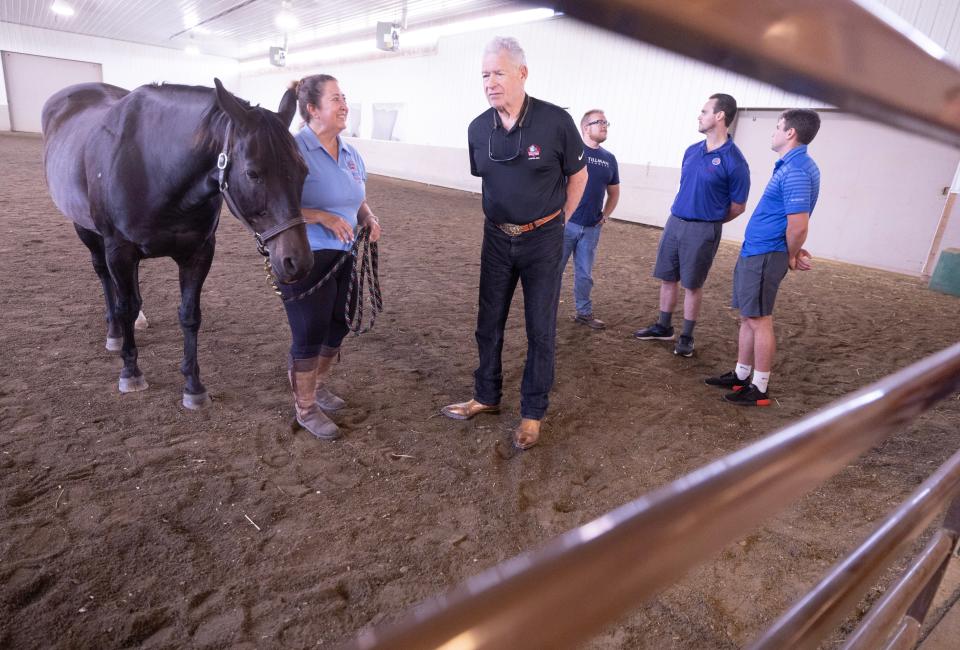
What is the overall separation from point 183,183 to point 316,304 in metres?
0.88

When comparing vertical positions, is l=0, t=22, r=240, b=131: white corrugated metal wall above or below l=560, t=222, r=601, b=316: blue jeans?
above

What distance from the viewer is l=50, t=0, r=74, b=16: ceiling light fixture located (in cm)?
2044

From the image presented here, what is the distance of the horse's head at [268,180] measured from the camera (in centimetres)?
241

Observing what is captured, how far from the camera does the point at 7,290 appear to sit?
4660 millimetres

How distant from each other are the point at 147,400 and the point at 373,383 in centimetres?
129

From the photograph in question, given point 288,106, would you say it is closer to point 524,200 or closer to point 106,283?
point 524,200

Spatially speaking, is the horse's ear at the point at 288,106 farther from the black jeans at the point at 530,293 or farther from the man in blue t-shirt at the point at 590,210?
the man in blue t-shirt at the point at 590,210

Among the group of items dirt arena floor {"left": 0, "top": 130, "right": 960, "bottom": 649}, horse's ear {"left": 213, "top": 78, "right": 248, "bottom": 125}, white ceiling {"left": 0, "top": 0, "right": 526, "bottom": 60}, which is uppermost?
white ceiling {"left": 0, "top": 0, "right": 526, "bottom": 60}

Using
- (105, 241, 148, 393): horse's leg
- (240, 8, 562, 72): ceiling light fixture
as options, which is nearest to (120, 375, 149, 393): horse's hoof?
(105, 241, 148, 393): horse's leg

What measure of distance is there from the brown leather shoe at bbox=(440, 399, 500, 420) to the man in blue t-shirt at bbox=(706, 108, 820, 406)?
1.74 meters

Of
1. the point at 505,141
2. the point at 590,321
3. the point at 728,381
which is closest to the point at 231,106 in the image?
the point at 505,141

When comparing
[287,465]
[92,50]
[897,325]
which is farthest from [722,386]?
[92,50]

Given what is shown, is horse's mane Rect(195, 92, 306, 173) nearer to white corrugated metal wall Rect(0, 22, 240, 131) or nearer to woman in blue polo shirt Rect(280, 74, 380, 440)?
woman in blue polo shirt Rect(280, 74, 380, 440)

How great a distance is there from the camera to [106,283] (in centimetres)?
396
